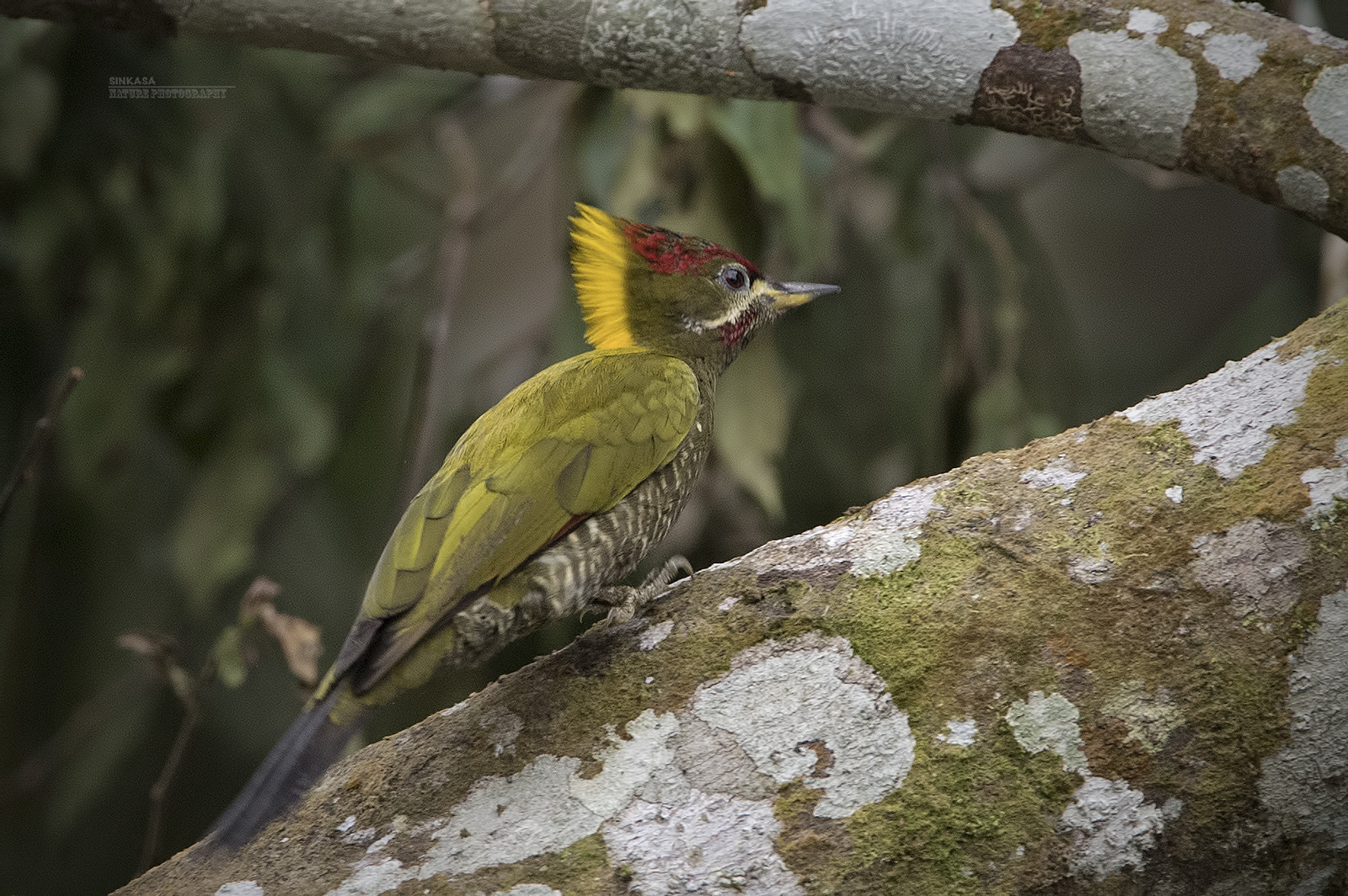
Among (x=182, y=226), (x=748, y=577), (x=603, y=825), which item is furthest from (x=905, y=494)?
(x=182, y=226)

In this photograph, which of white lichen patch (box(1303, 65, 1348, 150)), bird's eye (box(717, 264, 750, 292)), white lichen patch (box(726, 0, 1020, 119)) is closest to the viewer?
white lichen patch (box(1303, 65, 1348, 150))

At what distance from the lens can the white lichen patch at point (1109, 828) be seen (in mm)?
1452

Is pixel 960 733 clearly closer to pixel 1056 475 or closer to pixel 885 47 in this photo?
pixel 1056 475

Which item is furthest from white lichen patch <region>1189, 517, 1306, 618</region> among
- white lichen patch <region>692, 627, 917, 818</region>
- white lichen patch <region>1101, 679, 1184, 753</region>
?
white lichen patch <region>692, 627, 917, 818</region>

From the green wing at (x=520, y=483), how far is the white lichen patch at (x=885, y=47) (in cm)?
56

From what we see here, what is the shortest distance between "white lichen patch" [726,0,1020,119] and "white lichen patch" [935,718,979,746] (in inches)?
38.6

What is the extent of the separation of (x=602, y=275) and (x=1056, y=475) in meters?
0.96

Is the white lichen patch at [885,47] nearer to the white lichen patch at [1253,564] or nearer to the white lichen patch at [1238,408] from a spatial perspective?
the white lichen patch at [1238,408]

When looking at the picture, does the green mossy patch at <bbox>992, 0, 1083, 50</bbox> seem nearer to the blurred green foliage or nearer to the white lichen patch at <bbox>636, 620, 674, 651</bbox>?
the white lichen patch at <bbox>636, 620, 674, 651</bbox>

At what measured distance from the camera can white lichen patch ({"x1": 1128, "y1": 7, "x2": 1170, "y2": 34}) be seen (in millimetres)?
1883

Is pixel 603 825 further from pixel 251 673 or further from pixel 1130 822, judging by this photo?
pixel 251 673

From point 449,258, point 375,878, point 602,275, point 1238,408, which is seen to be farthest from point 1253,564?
point 449,258

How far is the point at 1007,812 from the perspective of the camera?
1478 mm

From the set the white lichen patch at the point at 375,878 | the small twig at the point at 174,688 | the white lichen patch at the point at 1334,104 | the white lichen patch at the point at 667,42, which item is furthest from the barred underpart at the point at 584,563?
the white lichen patch at the point at 1334,104
